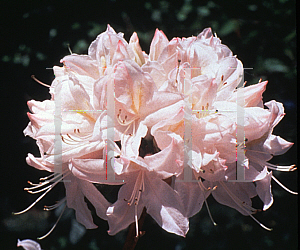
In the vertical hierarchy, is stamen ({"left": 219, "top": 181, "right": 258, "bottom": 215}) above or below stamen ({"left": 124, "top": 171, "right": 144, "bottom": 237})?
below

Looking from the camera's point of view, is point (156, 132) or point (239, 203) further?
point (239, 203)

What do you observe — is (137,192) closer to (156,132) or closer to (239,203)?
(156,132)

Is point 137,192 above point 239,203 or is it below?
above

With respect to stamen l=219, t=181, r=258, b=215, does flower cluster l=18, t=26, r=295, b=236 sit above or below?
above

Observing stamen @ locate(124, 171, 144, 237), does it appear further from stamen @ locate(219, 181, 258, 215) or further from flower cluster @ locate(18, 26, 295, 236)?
stamen @ locate(219, 181, 258, 215)

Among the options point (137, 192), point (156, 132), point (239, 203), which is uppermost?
point (156, 132)

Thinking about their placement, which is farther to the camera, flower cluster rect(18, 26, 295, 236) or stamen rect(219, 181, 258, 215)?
stamen rect(219, 181, 258, 215)

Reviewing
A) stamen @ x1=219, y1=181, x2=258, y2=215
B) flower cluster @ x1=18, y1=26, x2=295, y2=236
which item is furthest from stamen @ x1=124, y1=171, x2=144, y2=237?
stamen @ x1=219, y1=181, x2=258, y2=215

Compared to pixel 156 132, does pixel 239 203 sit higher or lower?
lower

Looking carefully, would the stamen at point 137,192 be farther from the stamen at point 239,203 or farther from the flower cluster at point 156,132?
the stamen at point 239,203

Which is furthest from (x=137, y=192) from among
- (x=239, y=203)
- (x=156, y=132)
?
(x=239, y=203)
